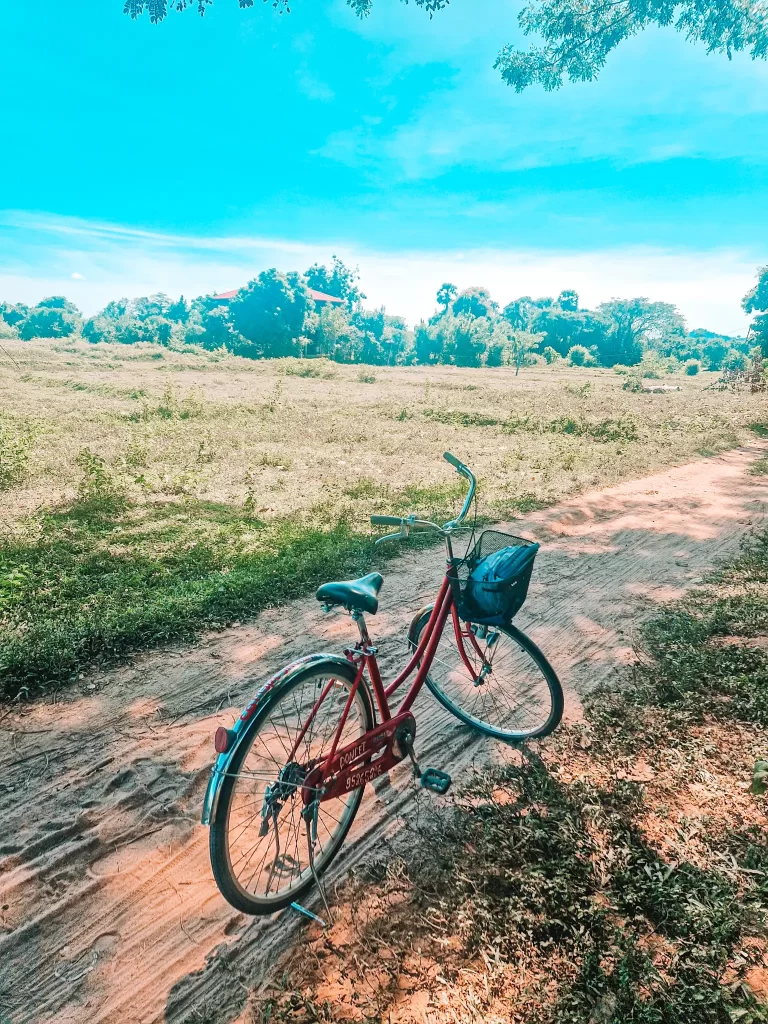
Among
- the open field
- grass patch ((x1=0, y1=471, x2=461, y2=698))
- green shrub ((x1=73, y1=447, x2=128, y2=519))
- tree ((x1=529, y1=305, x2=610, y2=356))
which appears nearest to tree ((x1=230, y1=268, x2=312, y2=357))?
the open field

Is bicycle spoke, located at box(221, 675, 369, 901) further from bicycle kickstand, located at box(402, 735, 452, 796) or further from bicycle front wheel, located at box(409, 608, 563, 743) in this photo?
bicycle front wheel, located at box(409, 608, 563, 743)

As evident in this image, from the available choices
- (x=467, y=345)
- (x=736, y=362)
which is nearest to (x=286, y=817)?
(x=467, y=345)

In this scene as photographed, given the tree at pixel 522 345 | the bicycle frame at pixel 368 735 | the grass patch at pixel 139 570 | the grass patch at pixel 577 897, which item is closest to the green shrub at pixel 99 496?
the grass patch at pixel 139 570

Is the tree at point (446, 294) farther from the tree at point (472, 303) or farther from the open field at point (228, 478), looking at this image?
the open field at point (228, 478)

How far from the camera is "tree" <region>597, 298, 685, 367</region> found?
52.9 m

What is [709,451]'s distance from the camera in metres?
12.7

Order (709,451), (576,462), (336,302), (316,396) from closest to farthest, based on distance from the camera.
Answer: (576,462) < (709,451) < (316,396) < (336,302)

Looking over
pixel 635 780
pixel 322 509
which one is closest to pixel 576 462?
pixel 322 509

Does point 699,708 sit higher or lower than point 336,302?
lower

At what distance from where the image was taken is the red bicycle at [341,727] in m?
2.24

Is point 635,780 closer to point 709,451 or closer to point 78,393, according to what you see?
point 709,451

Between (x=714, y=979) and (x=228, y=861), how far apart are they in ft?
6.25

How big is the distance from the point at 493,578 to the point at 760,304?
190ft

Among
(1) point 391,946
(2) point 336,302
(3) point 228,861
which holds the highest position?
(2) point 336,302
